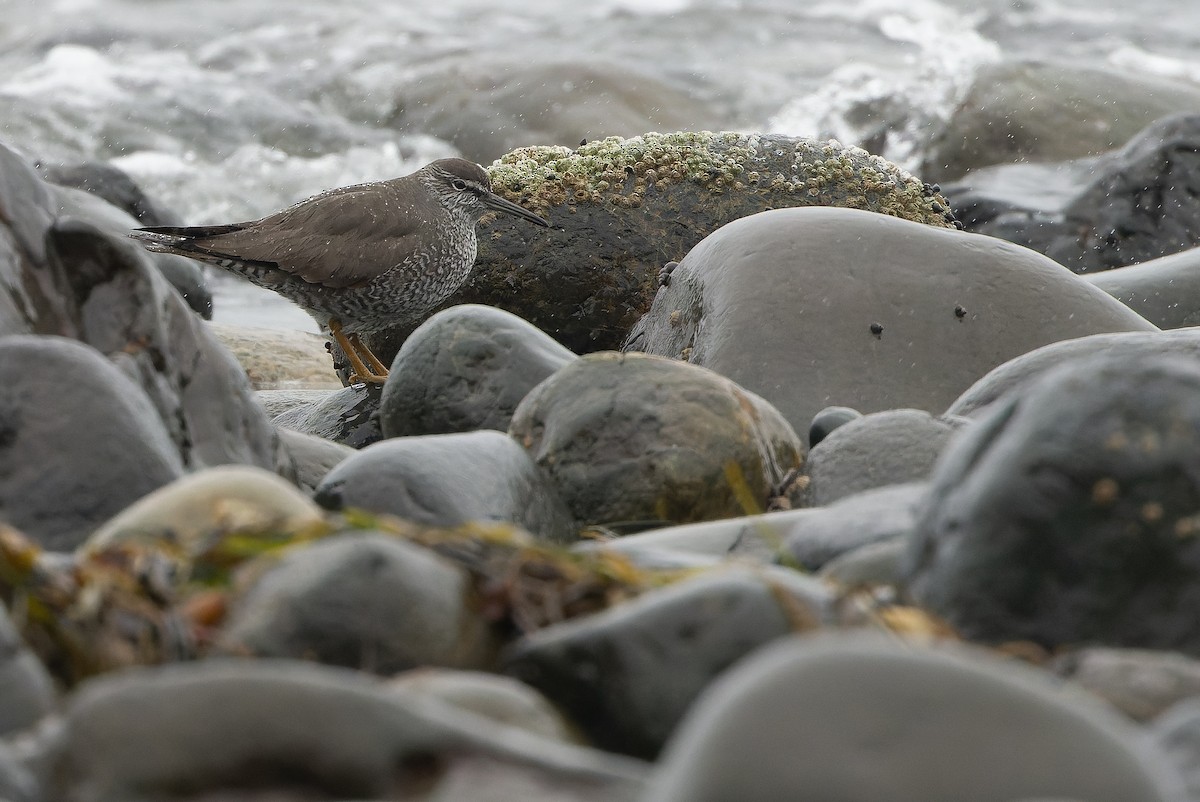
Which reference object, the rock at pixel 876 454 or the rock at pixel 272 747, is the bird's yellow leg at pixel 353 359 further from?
the rock at pixel 272 747

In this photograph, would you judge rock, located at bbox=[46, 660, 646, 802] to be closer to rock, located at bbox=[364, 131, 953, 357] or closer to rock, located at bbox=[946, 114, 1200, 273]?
rock, located at bbox=[364, 131, 953, 357]

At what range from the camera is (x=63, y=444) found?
324 cm

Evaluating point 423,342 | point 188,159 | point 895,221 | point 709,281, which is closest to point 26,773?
point 423,342

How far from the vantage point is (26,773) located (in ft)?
6.16

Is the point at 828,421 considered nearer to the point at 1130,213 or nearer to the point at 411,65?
the point at 1130,213

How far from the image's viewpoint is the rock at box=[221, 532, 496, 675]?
2318mm

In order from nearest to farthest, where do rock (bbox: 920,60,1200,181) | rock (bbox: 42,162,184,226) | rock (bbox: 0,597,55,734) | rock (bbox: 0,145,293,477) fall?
1. rock (bbox: 0,597,55,734)
2. rock (bbox: 0,145,293,477)
3. rock (bbox: 42,162,184,226)
4. rock (bbox: 920,60,1200,181)

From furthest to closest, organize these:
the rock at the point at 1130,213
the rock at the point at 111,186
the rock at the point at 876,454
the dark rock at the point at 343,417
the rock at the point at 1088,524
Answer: the rock at the point at 111,186 → the rock at the point at 1130,213 → the dark rock at the point at 343,417 → the rock at the point at 876,454 → the rock at the point at 1088,524

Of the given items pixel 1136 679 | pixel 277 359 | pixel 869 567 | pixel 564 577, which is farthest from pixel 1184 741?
pixel 277 359

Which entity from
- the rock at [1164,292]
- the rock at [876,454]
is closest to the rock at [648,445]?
the rock at [876,454]

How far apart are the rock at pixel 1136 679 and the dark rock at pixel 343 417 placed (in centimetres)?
410

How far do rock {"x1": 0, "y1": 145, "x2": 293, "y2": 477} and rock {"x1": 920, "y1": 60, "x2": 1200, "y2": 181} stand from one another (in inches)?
475

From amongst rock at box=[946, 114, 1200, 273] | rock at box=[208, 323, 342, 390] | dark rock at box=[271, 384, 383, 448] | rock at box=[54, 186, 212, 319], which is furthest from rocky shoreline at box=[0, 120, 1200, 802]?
rock at box=[946, 114, 1200, 273]

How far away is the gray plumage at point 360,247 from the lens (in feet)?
23.5
